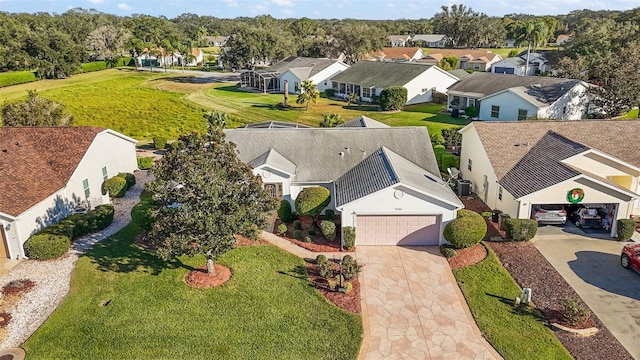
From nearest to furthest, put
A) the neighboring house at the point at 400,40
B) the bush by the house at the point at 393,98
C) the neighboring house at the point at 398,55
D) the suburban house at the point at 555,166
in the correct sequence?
the suburban house at the point at 555,166, the bush by the house at the point at 393,98, the neighboring house at the point at 398,55, the neighboring house at the point at 400,40

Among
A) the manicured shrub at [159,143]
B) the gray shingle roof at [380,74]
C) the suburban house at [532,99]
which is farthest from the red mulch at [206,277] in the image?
the gray shingle roof at [380,74]

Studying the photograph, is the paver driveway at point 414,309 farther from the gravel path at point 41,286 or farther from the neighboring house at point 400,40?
the neighboring house at point 400,40

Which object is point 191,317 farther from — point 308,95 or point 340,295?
point 308,95

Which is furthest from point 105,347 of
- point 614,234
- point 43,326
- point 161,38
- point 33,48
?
point 161,38

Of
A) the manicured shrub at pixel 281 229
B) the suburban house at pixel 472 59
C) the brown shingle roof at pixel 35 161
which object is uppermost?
the suburban house at pixel 472 59

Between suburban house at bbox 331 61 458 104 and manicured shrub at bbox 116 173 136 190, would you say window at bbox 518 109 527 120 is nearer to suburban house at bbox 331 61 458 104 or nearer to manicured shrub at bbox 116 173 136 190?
suburban house at bbox 331 61 458 104

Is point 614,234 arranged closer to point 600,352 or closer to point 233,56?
point 600,352

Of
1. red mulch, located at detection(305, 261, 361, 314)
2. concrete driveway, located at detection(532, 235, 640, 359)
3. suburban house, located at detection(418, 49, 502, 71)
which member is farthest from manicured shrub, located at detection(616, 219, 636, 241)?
suburban house, located at detection(418, 49, 502, 71)
